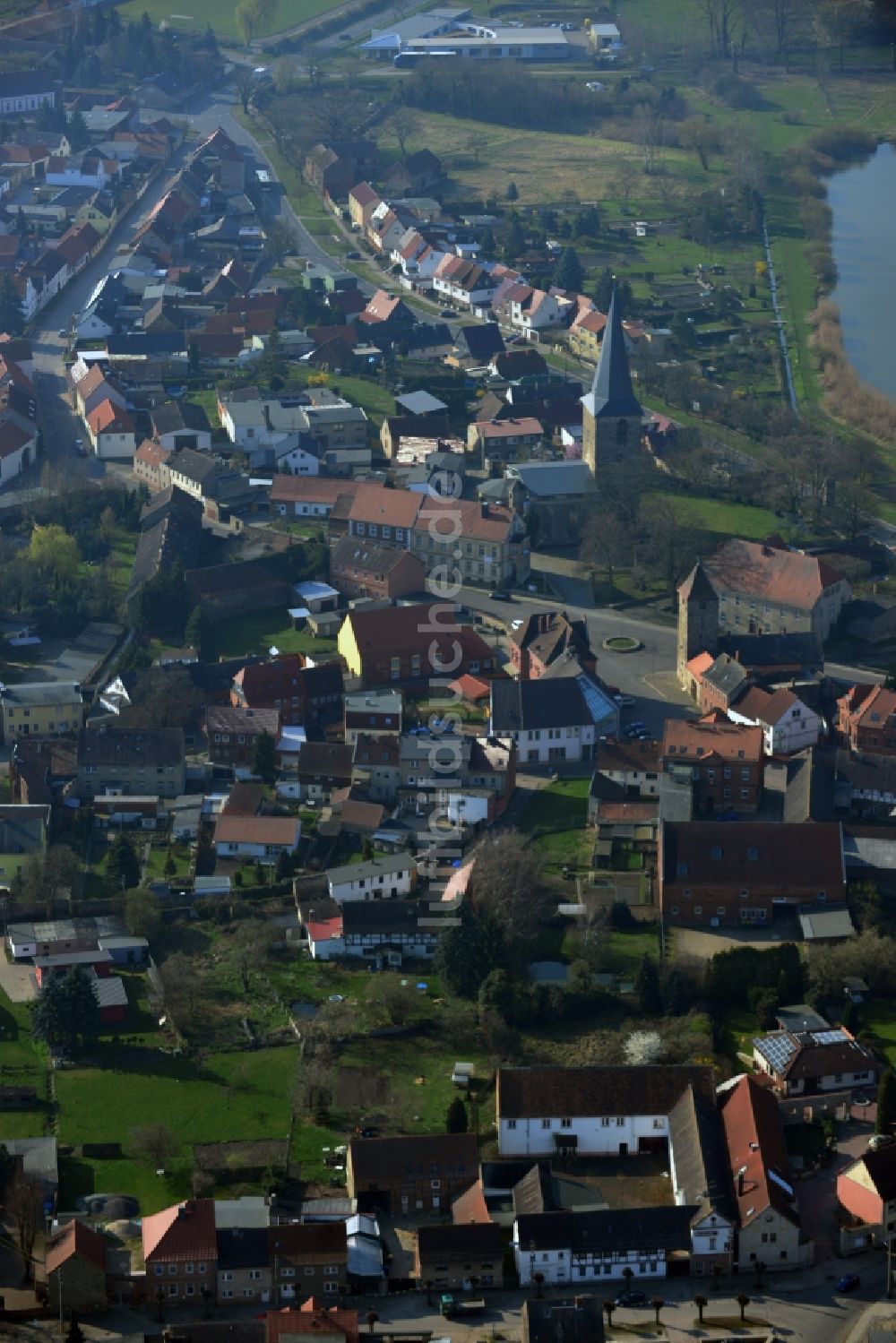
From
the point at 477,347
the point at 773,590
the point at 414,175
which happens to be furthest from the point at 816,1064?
the point at 414,175

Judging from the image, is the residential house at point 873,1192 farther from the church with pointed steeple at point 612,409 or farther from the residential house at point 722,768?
the church with pointed steeple at point 612,409

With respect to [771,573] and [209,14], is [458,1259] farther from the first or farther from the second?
[209,14]

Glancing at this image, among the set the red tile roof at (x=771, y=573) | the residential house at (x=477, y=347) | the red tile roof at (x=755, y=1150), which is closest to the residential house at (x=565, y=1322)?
the red tile roof at (x=755, y=1150)

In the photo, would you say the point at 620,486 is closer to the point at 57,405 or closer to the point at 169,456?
the point at 169,456

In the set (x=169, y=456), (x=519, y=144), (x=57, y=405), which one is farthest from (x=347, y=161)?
(x=169, y=456)

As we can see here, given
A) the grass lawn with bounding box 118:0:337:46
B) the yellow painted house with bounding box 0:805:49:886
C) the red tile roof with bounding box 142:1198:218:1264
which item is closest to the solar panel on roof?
the red tile roof with bounding box 142:1198:218:1264

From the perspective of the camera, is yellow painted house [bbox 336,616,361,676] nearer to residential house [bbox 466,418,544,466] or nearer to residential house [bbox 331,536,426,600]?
residential house [bbox 331,536,426,600]

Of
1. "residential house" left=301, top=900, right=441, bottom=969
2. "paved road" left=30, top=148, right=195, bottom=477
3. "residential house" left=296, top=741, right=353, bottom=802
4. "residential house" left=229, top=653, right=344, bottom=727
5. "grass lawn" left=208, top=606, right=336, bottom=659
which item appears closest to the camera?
"residential house" left=301, top=900, right=441, bottom=969
